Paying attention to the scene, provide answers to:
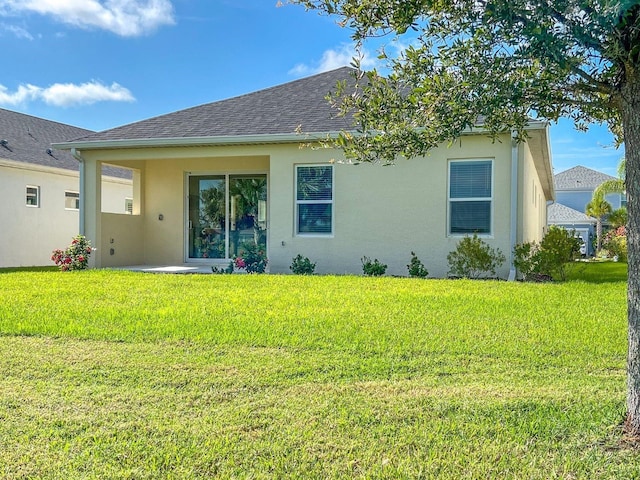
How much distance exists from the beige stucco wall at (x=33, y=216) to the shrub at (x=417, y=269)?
42.5ft

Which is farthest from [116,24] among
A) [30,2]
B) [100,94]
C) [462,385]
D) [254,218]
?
[462,385]

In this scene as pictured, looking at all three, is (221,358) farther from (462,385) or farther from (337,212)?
(337,212)

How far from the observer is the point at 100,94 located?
31547mm

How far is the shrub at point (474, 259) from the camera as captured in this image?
10891 millimetres

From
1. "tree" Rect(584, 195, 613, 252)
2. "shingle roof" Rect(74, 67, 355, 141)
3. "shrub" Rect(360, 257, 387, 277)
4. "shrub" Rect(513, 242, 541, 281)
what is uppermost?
"shingle roof" Rect(74, 67, 355, 141)

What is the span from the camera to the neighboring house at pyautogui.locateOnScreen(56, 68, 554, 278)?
11516mm

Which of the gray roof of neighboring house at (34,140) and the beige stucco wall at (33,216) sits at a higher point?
the gray roof of neighboring house at (34,140)

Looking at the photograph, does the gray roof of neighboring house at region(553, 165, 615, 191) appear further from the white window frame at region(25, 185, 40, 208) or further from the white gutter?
the white window frame at region(25, 185, 40, 208)

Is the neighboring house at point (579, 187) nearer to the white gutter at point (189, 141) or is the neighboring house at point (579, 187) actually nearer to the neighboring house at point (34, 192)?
the neighboring house at point (34, 192)

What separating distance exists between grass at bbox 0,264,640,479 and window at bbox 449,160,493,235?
11.4 ft

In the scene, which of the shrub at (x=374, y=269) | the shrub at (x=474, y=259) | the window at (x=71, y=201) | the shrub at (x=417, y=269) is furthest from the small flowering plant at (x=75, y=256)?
the shrub at (x=474, y=259)

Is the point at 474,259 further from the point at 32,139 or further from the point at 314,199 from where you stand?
the point at 32,139

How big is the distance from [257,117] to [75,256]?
5.63 metres

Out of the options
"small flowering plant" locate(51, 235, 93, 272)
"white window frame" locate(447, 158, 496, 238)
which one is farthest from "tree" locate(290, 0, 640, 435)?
"small flowering plant" locate(51, 235, 93, 272)
